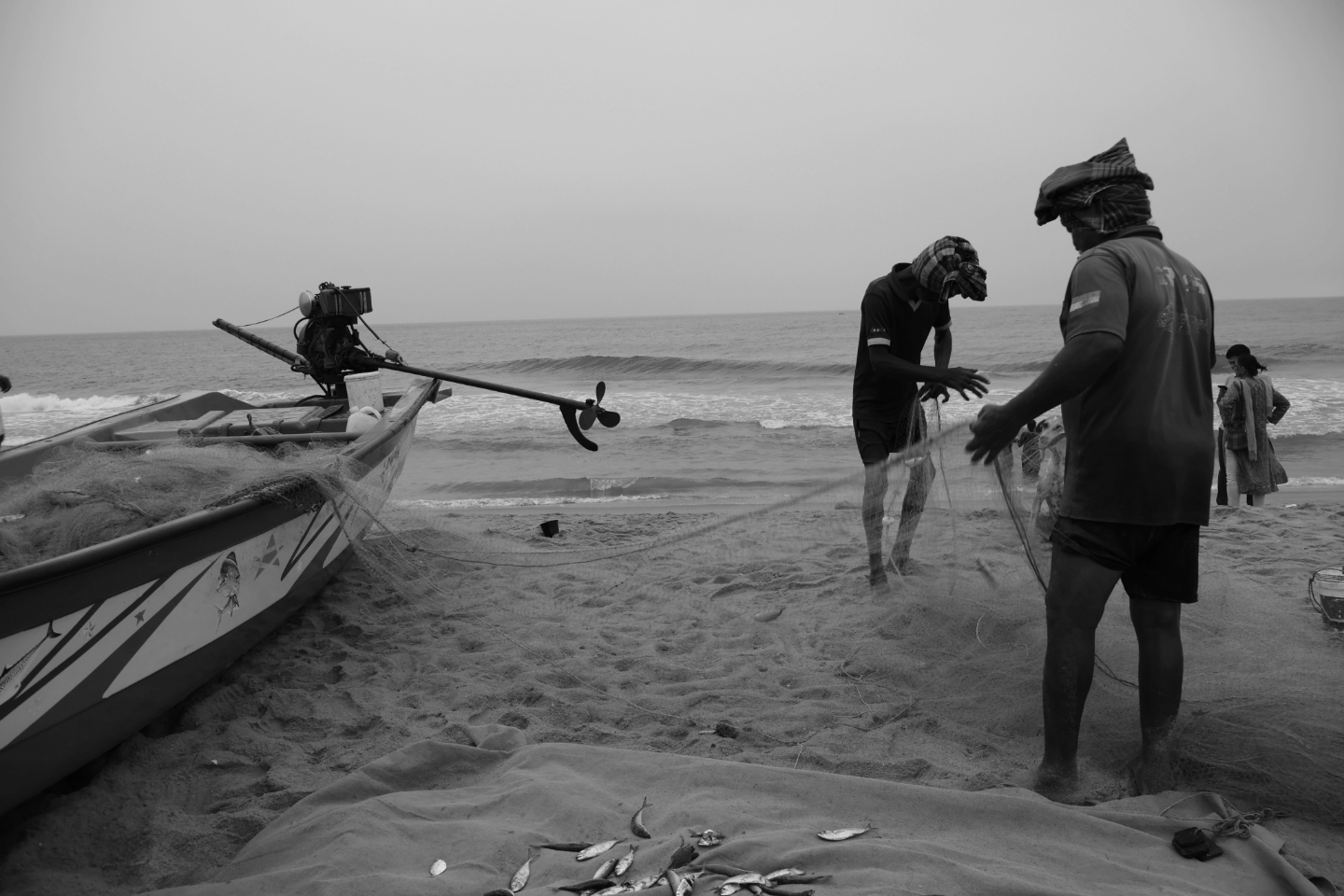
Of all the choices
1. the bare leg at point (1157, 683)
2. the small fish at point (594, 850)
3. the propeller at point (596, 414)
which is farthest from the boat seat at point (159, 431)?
the bare leg at point (1157, 683)

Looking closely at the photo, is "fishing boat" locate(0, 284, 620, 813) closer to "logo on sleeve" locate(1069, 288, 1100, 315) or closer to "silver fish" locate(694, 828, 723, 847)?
"silver fish" locate(694, 828, 723, 847)

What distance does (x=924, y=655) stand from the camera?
147 inches

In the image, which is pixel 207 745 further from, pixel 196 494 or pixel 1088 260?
pixel 1088 260

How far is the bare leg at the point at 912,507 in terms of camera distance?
3.64m

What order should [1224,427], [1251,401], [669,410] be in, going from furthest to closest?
[669,410] < [1224,427] < [1251,401]

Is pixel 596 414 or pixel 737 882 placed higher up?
pixel 596 414

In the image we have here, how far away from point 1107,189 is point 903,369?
1.67 m

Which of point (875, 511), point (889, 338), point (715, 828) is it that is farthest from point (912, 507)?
point (715, 828)

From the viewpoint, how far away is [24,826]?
9.02ft

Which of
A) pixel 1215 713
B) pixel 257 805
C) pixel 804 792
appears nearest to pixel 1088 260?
pixel 1215 713

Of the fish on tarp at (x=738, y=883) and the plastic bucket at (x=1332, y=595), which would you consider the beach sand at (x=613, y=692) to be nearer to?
the plastic bucket at (x=1332, y=595)

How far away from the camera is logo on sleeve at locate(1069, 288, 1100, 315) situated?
239cm

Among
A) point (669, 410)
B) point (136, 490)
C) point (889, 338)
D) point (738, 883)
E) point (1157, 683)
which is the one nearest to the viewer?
point (738, 883)

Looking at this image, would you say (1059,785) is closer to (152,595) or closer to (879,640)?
(879,640)
